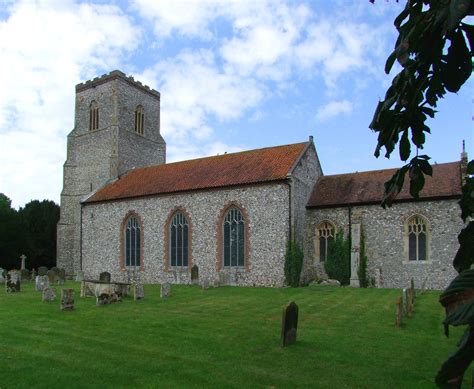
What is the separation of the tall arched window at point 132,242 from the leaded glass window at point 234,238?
6.01 m

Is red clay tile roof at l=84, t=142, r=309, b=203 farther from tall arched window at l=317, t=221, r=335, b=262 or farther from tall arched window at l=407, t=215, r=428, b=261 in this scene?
tall arched window at l=407, t=215, r=428, b=261

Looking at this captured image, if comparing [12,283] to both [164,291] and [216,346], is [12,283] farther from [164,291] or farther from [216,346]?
[216,346]

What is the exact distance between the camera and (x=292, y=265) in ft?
70.7

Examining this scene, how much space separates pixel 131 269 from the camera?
27062 mm

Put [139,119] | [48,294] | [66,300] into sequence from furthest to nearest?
[139,119], [48,294], [66,300]

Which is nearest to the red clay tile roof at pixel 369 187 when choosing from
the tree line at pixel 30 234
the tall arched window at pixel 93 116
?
the tall arched window at pixel 93 116

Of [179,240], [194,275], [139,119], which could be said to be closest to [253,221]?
[194,275]

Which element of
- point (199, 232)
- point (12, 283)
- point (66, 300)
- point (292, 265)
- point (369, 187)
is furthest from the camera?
point (199, 232)

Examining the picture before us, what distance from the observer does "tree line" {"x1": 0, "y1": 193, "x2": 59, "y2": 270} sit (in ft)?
119

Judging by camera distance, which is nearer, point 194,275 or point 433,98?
point 433,98

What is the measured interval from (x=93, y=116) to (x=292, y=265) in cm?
2138

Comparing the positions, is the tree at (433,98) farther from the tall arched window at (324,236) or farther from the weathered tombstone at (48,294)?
the tall arched window at (324,236)

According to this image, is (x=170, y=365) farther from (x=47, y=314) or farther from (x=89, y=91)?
(x=89, y=91)

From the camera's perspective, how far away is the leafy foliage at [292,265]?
21.6m
